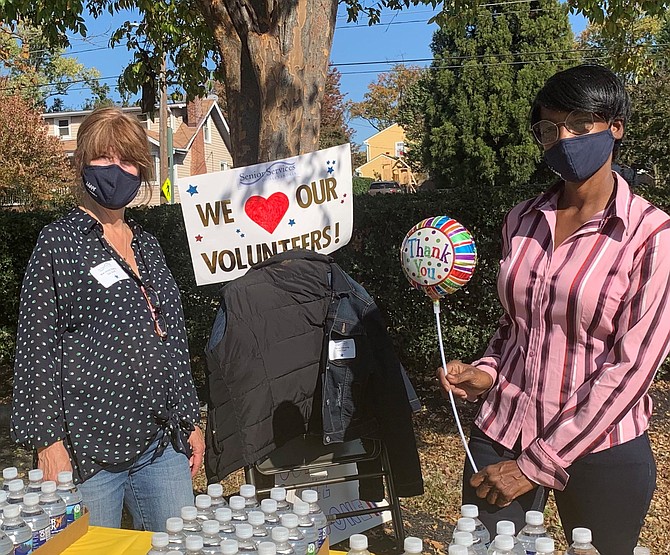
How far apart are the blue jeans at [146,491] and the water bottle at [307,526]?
820 millimetres

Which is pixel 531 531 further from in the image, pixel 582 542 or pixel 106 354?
pixel 106 354

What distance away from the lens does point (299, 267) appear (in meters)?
3.70

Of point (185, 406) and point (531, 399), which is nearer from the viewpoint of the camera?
point (531, 399)

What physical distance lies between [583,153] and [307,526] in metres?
1.25

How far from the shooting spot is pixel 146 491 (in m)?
2.47

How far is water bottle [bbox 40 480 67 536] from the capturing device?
75.9 inches

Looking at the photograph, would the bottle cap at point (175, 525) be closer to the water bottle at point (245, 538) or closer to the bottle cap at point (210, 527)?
the bottle cap at point (210, 527)

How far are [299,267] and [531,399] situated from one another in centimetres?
180

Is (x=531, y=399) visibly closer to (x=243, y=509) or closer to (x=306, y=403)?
(x=243, y=509)

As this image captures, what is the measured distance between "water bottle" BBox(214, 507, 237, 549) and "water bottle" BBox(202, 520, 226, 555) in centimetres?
4

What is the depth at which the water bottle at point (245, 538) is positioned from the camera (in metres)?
1.65

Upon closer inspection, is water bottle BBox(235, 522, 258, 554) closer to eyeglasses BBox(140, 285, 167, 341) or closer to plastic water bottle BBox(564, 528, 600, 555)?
plastic water bottle BBox(564, 528, 600, 555)

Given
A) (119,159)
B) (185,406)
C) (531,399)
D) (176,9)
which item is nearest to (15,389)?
(185,406)

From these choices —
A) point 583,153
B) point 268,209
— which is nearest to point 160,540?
point 583,153
